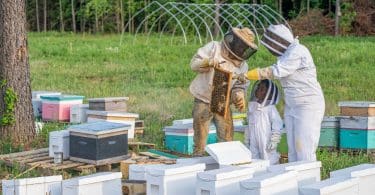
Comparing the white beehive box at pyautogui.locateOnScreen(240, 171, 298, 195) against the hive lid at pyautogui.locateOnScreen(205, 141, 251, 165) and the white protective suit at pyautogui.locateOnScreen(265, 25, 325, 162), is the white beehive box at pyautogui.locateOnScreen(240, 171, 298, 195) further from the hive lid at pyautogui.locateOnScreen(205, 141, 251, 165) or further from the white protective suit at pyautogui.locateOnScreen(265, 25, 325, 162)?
the white protective suit at pyautogui.locateOnScreen(265, 25, 325, 162)

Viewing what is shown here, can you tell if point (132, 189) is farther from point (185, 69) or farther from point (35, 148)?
point (185, 69)

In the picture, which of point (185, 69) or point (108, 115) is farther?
point (185, 69)

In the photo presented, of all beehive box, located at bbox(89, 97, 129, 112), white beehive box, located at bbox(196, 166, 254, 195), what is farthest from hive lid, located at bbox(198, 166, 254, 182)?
beehive box, located at bbox(89, 97, 129, 112)

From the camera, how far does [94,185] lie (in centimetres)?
475

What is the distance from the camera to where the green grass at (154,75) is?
1039cm

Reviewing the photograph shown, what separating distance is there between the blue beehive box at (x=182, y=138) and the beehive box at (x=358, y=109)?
142cm

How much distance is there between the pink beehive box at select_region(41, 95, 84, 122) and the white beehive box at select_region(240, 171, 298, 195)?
587 cm

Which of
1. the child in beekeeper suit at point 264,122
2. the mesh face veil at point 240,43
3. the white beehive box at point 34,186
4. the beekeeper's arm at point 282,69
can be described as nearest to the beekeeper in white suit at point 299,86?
the beekeeper's arm at point 282,69

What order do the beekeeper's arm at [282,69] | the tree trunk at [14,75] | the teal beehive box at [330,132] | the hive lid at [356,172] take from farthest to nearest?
the tree trunk at [14,75]
the teal beehive box at [330,132]
the beekeeper's arm at [282,69]
the hive lid at [356,172]

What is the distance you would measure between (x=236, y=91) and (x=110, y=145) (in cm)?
125

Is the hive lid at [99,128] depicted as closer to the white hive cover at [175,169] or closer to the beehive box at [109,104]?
the beehive box at [109,104]

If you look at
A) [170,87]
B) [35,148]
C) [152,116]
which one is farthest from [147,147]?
[170,87]

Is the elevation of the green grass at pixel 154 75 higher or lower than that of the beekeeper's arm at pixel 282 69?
lower

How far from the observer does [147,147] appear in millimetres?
8188
